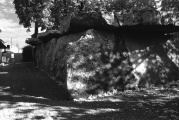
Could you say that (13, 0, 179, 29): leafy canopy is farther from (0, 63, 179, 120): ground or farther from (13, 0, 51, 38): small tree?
(0, 63, 179, 120): ground

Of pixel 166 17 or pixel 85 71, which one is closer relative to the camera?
pixel 85 71

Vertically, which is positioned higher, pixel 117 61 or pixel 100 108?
pixel 117 61

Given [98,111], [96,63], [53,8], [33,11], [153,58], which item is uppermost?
[53,8]

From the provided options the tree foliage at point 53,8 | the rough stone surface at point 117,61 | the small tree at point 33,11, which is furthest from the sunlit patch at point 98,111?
the small tree at point 33,11

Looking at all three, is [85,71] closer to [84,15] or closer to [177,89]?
[84,15]

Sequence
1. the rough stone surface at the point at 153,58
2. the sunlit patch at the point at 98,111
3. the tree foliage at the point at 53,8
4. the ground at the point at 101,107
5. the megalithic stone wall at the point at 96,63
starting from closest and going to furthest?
the ground at the point at 101,107 → the sunlit patch at the point at 98,111 → the megalithic stone wall at the point at 96,63 → the rough stone surface at the point at 153,58 → the tree foliage at the point at 53,8

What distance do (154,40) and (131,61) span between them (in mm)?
1553

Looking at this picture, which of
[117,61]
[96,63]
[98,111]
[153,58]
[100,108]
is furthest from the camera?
[153,58]

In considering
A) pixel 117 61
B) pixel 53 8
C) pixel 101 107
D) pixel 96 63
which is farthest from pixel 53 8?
pixel 101 107

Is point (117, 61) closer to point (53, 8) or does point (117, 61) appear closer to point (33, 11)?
point (53, 8)

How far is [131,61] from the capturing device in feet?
26.7

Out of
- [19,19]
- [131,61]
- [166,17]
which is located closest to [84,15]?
[131,61]

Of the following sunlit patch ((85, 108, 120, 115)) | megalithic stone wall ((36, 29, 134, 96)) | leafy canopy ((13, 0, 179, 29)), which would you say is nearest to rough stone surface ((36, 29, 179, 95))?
megalithic stone wall ((36, 29, 134, 96))

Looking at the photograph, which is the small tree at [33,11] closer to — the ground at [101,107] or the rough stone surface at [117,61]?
the rough stone surface at [117,61]
